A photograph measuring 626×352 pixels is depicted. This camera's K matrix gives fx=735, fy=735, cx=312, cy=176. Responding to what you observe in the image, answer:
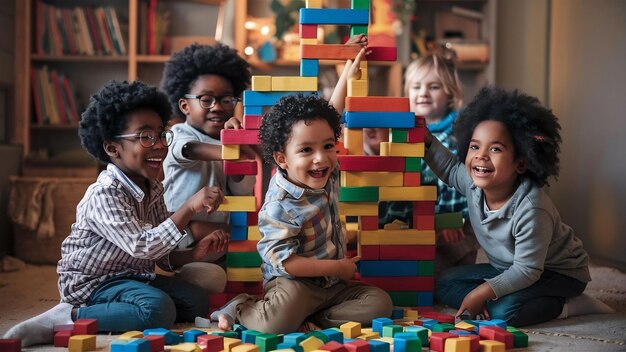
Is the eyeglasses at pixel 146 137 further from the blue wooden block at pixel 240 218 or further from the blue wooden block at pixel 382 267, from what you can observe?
the blue wooden block at pixel 382 267

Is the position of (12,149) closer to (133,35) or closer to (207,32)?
(133,35)

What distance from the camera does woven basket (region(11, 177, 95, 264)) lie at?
302 centimetres

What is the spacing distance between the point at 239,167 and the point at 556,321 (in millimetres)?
958

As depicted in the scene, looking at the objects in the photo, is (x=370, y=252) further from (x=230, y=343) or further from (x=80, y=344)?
(x=80, y=344)

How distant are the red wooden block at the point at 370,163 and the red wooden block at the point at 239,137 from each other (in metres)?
0.24

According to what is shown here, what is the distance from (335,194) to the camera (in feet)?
6.34

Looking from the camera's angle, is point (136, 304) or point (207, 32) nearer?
point (136, 304)

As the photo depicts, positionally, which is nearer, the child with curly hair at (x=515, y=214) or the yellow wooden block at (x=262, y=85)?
the child with curly hair at (x=515, y=214)

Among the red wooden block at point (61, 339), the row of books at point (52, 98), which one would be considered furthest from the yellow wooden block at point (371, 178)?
the row of books at point (52, 98)

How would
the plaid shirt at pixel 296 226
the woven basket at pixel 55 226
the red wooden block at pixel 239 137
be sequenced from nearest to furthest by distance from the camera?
the plaid shirt at pixel 296 226 < the red wooden block at pixel 239 137 < the woven basket at pixel 55 226

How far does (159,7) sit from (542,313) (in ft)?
8.85

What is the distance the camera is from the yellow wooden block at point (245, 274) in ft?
6.70

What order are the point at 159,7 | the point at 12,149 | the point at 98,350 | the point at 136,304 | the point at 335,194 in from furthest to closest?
1. the point at 159,7
2. the point at 12,149
3. the point at 335,194
4. the point at 136,304
5. the point at 98,350

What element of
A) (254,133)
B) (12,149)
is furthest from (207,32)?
(254,133)
